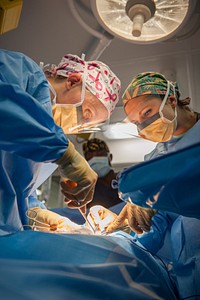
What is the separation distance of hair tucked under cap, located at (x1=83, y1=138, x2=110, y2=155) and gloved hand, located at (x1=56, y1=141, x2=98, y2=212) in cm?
125

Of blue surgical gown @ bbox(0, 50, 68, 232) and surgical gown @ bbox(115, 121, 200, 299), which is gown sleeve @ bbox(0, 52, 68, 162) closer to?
blue surgical gown @ bbox(0, 50, 68, 232)

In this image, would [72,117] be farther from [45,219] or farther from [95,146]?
[95,146]

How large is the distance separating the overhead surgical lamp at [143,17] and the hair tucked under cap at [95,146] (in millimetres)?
976

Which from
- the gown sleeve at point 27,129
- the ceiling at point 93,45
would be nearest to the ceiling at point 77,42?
the ceiling at point 93,45

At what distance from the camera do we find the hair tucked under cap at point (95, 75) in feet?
4.74

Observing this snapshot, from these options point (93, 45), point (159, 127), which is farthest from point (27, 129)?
point (93, 45)

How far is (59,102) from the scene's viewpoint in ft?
4.51

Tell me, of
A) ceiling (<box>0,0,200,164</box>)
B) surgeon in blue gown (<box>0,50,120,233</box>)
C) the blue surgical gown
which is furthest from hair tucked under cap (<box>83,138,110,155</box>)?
the blue surgical gown

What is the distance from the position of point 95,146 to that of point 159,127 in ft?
3.00

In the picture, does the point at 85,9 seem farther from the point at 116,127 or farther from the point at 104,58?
the point at 116,127

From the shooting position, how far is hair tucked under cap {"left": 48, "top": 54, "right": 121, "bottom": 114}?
1.44 metres

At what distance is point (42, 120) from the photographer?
95cm

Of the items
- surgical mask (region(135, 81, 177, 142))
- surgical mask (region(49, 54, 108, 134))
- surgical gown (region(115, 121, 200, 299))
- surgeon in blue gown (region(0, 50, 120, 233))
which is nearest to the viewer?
surgical gown (region(115, 121, 200, 299))

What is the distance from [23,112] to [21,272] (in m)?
0.42
